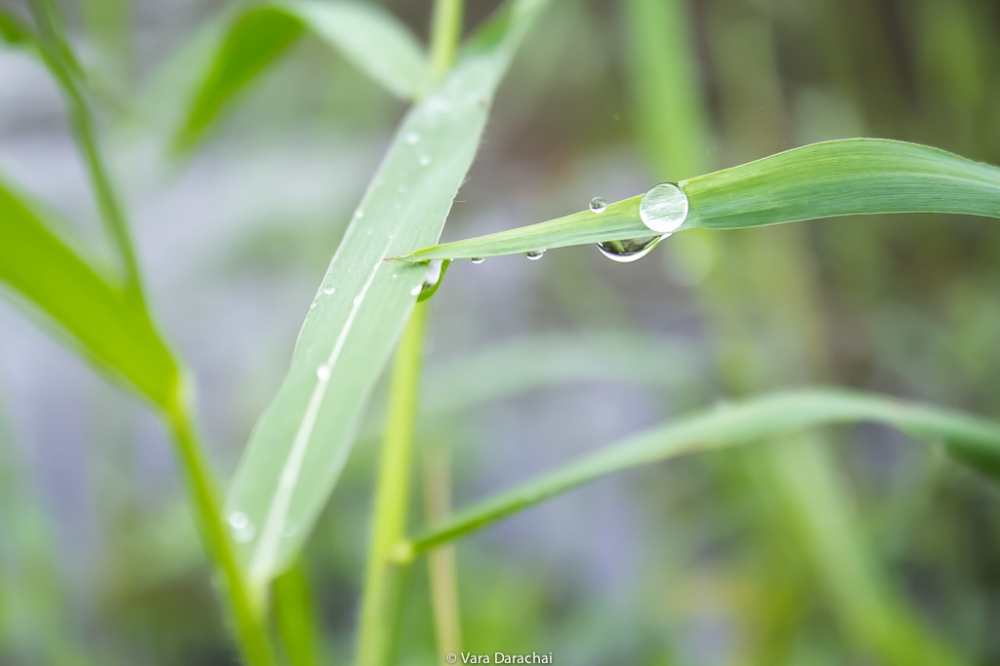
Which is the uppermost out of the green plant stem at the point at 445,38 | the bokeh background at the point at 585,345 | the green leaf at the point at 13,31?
the bokeh background at the point at 585,345

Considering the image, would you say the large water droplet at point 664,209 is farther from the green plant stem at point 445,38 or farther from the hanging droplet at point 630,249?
the green plant stem at point 445,38

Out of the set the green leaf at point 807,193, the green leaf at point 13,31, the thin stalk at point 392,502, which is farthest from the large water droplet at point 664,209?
the green leaf at point 13,31

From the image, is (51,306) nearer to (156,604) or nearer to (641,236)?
(641,236)

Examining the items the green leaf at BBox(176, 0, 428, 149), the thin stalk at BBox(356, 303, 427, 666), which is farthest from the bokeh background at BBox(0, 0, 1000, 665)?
the thin stalk at BBox(356, 303, 427, 666)

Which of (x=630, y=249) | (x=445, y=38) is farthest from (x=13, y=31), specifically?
(x=630, y=249)

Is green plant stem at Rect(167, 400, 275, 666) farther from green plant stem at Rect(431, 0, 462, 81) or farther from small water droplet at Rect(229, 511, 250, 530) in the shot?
green plant stem at Rect(431, 0, 462, 81)

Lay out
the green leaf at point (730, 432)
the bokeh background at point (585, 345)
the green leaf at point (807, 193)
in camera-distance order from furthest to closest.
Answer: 1. the bokeh background at point (585, 345)
2. the green leaf at point (730, 432)
3. the green leaf at point (807, 193)

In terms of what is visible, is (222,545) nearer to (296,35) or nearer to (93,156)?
(93,156)

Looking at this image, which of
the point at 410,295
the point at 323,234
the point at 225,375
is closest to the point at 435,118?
the point at 410,295

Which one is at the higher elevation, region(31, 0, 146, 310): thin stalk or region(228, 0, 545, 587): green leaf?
region(31, 0, 146, 310): thin stalk
